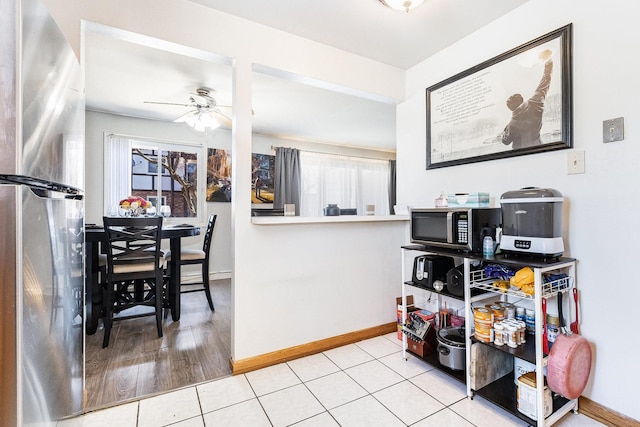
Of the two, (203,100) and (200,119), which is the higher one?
(203,100)

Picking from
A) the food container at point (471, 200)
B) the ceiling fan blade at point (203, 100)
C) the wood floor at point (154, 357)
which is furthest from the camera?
the ceiling fan blade at point (203, 100)

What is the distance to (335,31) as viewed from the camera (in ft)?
6.86

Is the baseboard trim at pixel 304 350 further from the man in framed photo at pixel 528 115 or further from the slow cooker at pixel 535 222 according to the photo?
the man in framed photo at pixel 528 115

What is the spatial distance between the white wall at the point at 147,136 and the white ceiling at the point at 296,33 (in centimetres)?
18

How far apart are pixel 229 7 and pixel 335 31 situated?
2.34ft

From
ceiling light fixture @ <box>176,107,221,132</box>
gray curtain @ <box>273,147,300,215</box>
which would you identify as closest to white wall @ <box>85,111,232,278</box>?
gray curtain @ <box>273,147,300,215</box>

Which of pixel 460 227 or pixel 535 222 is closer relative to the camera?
pixel 535 222

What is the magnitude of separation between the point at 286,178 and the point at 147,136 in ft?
6.80

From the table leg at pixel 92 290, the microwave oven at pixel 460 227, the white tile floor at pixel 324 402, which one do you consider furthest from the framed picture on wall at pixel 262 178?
the microwave oven at pixel 460 227

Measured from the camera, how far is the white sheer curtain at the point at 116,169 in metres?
3.81

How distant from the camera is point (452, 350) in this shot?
1.81 m

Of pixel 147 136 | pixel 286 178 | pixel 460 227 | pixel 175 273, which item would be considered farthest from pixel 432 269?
pixel 147 136

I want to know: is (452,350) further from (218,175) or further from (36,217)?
(218,175)

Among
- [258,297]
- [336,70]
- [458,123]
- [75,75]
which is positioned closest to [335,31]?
[336,70]
